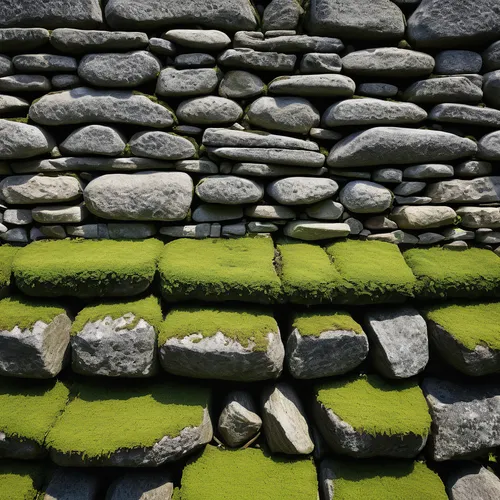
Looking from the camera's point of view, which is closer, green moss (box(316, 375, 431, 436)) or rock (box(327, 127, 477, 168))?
green moss (box(316, 375, 431, 436))

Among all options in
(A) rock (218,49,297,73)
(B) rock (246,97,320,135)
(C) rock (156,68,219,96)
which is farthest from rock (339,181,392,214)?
(C) rock (156,68,219,96)

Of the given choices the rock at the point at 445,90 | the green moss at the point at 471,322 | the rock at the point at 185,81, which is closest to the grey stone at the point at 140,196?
the rock at the point at 185,81

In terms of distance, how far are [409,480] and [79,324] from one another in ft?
9.08

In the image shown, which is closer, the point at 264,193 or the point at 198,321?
the point at 198,321

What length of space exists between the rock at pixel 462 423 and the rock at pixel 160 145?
115 inches

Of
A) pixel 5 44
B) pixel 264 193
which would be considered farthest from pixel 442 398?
pixel 5 44

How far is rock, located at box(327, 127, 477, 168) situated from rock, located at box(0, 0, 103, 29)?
2444 mm

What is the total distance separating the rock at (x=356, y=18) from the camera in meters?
2.97

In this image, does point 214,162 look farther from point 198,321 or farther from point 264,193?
point 198,321

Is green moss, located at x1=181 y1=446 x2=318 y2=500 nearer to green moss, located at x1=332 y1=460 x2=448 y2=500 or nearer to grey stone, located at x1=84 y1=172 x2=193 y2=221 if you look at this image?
green moss, located at x1=332 y1=460 x2=448 y2=500

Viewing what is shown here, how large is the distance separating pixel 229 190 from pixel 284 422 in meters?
1.94

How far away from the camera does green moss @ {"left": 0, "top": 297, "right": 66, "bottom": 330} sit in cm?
254

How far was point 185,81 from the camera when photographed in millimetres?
2996

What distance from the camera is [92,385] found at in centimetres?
275
